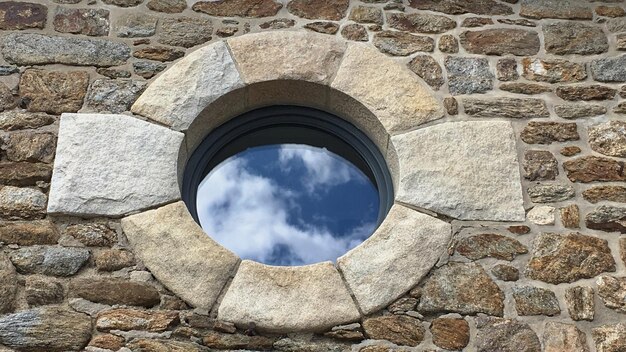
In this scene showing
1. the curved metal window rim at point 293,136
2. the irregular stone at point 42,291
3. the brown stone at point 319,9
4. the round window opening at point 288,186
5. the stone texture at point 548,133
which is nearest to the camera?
the irregular stone at point 42,291

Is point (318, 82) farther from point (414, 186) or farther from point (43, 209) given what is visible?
point (43, 209)

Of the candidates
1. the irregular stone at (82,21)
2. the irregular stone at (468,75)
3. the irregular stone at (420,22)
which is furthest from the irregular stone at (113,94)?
the irregular stone at (468,75)

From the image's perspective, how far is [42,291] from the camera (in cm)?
279

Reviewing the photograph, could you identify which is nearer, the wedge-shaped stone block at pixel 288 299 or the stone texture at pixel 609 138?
the wedge-shaped stone block at pixel 288 299

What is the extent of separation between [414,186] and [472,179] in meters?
0.26

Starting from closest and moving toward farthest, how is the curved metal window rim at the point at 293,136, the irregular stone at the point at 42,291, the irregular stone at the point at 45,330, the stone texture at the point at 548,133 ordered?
the irregular stone at the point at 45,330
the irregular stone at the point at 42,291
the stone texture at the point at 548,133
the curved metal window rim at the point at 293,136

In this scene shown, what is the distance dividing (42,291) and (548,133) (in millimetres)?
2283

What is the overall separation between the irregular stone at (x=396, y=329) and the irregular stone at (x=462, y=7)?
1.67m

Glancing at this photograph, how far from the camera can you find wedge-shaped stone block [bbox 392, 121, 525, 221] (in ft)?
10.1

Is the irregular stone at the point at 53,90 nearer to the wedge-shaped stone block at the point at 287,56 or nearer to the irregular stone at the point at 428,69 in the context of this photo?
the wedge-shaped stone block at the point at 287,56

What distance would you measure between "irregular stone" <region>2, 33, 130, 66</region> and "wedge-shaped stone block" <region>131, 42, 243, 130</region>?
11.2 inches

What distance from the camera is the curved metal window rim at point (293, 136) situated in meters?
3.40

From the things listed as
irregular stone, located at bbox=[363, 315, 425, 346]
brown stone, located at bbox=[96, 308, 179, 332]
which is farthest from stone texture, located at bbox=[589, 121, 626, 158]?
brown stone, located at bbox=[96, 308, 179, 332]

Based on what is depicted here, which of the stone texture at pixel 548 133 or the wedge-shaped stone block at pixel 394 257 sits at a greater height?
the stone texture at pixel 548 133
